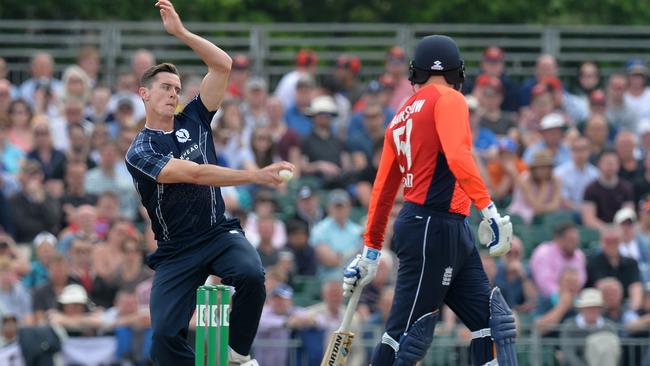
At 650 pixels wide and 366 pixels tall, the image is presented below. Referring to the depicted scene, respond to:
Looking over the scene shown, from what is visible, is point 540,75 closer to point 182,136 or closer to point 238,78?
point 238,78

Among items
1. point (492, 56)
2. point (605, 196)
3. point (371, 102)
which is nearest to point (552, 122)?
point (605, 196)

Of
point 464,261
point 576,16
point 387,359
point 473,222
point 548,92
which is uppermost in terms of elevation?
point 576,16

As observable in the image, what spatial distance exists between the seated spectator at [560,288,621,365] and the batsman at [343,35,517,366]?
5.01 meters

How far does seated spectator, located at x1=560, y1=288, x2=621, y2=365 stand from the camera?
1530cm

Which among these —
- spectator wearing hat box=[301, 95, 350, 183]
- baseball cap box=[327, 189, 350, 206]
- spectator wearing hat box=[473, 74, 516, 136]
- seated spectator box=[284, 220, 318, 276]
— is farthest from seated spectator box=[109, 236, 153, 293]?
spectator wearing hat box=[473, 74, 516, 136]

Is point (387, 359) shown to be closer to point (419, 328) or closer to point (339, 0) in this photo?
point (419, 328)

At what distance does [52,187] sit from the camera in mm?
17391

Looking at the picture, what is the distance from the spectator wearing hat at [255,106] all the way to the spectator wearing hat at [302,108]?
450 millimetres

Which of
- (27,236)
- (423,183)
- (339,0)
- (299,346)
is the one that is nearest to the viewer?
(423,183)

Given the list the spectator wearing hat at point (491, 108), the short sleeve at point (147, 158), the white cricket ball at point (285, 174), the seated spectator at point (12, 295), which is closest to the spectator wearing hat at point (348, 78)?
the spectator wearing hat at point (491, 108)

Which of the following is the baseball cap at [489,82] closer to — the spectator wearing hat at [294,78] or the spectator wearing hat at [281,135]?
the spectator wearing hat at [294,78]

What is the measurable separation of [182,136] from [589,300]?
259 inches

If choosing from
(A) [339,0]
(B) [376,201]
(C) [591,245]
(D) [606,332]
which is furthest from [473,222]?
(A) [339,0]

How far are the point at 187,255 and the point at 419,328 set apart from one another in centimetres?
167
